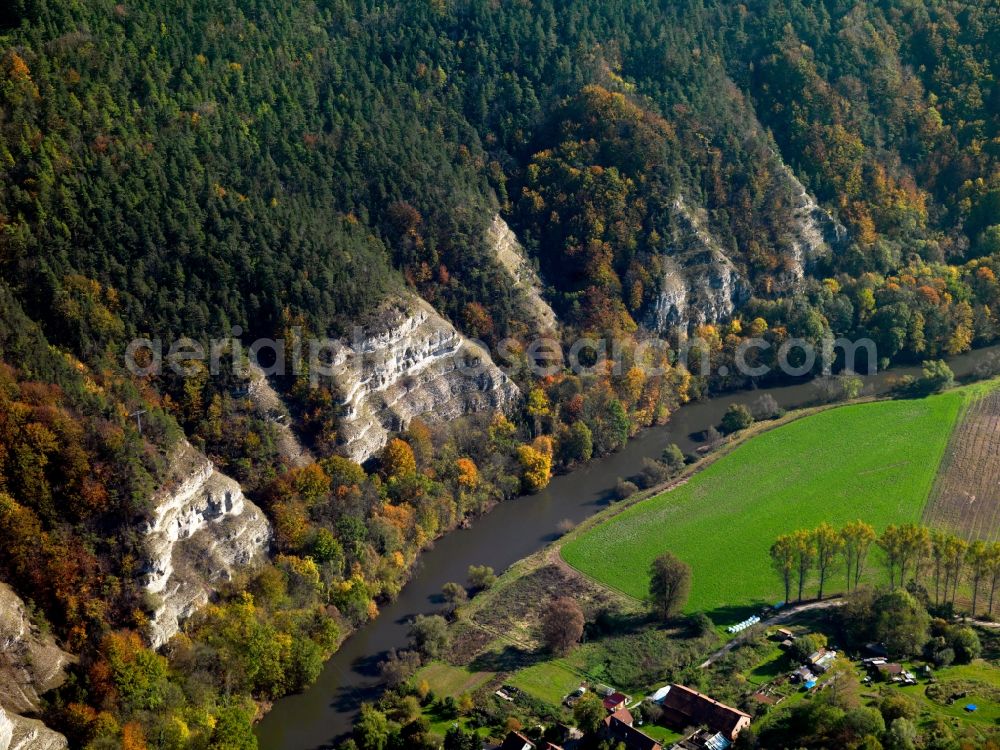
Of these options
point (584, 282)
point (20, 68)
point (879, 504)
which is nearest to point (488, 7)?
point (584, 282)

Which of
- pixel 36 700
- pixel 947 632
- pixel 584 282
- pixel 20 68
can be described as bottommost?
pixel 947 632

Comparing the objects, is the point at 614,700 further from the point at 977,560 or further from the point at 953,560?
the point at 977,560

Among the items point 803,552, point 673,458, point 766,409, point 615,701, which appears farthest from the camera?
point 766,409

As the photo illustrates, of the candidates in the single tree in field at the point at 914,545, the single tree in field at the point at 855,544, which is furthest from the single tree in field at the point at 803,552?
the single tree in field at the point at 914,545

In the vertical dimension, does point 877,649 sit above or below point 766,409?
below

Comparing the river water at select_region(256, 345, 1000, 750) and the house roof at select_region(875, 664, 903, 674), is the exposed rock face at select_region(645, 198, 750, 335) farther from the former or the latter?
the house roof at select_region(875, 664, 903, 674)

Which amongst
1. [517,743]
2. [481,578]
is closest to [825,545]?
[481,578]

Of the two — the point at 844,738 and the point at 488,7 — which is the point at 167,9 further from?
the point at 844,738
